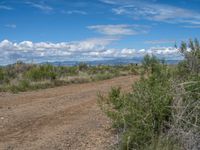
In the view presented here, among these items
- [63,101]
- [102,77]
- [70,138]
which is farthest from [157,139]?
[102,77]

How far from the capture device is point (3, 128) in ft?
37.2

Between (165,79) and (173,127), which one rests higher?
(165,79)

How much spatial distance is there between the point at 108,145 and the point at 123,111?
2.47ft

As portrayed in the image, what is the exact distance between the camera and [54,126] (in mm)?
11383

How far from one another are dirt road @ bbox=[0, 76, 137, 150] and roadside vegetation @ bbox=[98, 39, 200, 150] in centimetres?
85

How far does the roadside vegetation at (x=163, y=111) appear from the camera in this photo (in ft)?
24.2

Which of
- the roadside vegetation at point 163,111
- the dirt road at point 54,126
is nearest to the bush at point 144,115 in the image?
the roadside vegetation at point 163,111

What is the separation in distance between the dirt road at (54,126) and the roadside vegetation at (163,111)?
33.6 inches

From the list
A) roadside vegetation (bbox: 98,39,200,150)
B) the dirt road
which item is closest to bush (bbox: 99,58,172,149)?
roadside vegetation (bbox: 98,39,200,150)

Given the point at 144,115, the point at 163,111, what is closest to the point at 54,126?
the point at 144,115

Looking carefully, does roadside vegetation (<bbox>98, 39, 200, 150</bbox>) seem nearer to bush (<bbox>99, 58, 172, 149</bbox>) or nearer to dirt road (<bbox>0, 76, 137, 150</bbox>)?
bush (<bbox>99, 58, 172, 149</bbox>)

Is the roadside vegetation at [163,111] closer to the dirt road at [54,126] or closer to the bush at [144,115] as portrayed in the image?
the bush at [144,115]

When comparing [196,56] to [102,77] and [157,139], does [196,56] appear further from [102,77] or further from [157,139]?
[102,77]

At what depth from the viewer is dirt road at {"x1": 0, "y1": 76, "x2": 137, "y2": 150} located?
942 cm
